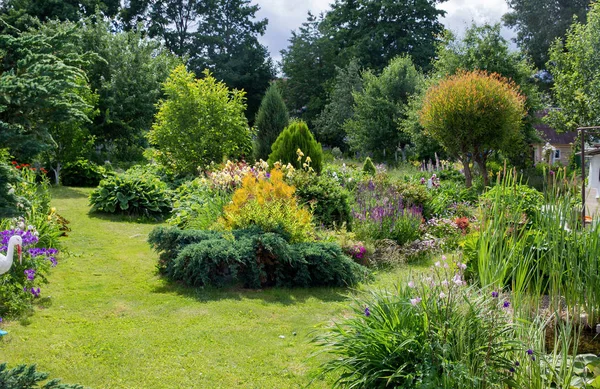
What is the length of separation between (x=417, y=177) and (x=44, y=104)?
47.3 ft

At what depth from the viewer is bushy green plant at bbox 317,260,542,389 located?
120 inches

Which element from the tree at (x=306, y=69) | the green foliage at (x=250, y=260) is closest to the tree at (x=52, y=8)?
the tree at (x=306, y=69)

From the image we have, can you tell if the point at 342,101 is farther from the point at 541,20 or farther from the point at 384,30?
the point at 541,20

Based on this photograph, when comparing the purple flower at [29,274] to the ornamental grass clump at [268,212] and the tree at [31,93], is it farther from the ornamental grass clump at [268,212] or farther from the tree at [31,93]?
the tree at [31,93]

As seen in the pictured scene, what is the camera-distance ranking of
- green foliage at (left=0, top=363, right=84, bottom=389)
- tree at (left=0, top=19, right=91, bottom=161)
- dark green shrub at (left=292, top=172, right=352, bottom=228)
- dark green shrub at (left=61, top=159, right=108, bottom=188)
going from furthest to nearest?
dark green shrub at (left=61, top=159, right=108, bottom=188), dark green shrub at (left=292, top=172, right=352, bottom=228), tree at (left=0, top=19, right=91, bottom=161), green foliage at (left=0, top=363, right=84, bottom=389)

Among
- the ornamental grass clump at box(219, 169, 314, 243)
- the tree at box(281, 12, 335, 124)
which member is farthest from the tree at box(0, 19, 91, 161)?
the tree at box(281, 12, 335, 124)

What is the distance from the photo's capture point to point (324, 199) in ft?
29.0

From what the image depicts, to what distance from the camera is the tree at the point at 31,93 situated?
1882 mm

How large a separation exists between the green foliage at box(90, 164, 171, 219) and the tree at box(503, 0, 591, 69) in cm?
3053

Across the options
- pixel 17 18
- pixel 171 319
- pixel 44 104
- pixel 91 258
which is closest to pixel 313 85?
pixel 17 18

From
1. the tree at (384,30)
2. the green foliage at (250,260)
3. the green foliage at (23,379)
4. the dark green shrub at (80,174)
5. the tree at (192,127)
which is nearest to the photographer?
the green foliage at (23,379)

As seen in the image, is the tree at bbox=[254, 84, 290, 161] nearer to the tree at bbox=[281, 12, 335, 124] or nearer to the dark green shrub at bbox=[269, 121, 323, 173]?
the dark green shrub at bbox=[269, 121, 323, 173]

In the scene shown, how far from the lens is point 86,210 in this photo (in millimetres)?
11391

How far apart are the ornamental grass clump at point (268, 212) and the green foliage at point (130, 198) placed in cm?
397
